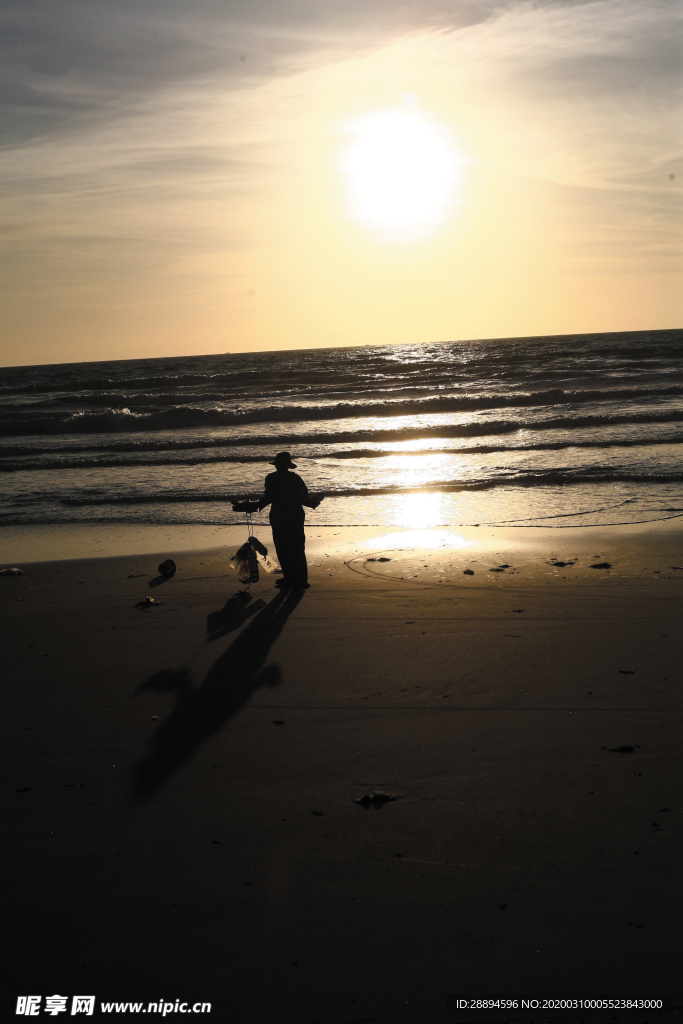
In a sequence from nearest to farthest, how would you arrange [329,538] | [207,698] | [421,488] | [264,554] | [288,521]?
1. [207,698]
2. [288,521]
3. [264,554]
4. [329,538]
5. [421,488]

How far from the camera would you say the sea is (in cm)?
1173

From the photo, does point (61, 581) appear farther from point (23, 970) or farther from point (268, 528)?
point (23, 970)

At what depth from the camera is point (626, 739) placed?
4.00m

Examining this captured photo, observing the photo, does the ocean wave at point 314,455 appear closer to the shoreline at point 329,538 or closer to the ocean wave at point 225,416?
the shoreline at point 329,538

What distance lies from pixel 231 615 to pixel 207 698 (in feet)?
5.90

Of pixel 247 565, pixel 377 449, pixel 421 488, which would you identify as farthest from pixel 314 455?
pixel 247 565

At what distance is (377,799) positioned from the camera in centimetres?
354

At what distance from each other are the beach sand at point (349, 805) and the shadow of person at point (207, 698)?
0.06 feet

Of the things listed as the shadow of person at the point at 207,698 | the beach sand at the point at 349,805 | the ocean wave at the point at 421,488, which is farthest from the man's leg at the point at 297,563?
the ocean wave at the point at 421,488

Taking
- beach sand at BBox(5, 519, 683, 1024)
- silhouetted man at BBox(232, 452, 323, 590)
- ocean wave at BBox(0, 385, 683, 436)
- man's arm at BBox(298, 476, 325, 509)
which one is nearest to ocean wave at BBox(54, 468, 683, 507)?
man's arm at BBox(298, 476, 325, 509)

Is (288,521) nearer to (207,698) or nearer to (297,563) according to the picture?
(297,563)

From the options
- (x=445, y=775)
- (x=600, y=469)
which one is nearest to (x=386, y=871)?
(x=445, y=775)

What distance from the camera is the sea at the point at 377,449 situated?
38.5ft

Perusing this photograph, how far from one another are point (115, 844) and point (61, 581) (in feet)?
16.5
